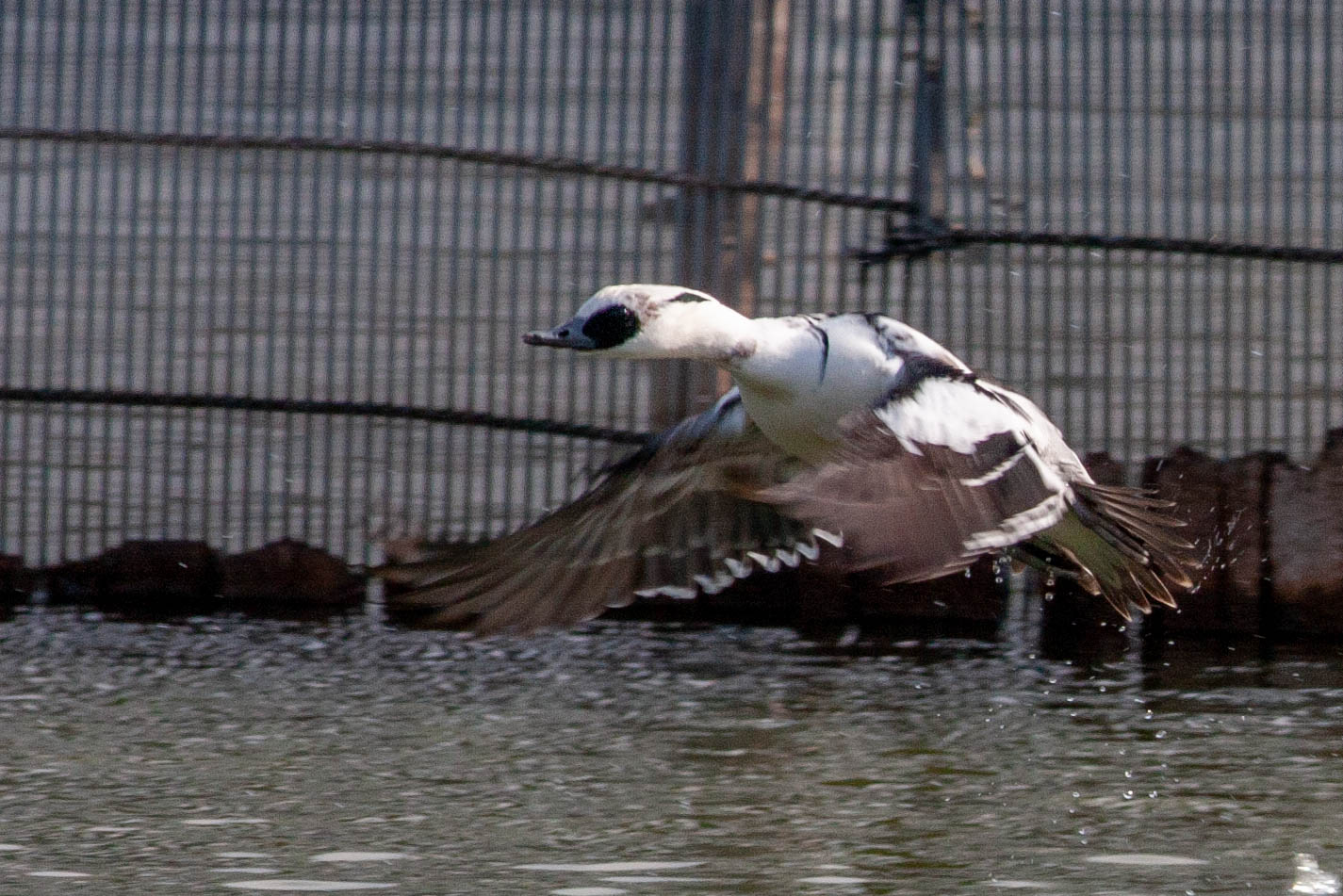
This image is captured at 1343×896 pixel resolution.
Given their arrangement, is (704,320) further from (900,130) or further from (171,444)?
(171,444)

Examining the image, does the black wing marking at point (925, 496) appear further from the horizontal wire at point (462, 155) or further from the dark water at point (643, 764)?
the horizontal wire at point (462, 155)

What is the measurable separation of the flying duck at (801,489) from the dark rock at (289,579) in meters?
1.54

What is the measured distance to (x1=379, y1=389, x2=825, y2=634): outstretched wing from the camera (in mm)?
5516

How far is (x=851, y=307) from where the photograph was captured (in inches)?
289

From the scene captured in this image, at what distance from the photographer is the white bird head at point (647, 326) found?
17.4 feet

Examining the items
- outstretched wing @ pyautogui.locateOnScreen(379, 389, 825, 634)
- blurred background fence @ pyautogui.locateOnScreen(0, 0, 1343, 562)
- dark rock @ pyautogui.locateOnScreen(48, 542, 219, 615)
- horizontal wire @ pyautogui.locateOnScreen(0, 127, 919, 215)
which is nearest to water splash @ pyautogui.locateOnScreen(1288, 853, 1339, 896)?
outstretched wing @ pyautogui.locateOnScreen(379, 389, 825, 634)

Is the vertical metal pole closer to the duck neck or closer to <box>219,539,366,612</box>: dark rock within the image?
<box>219,539,366,612</box>: dark rock

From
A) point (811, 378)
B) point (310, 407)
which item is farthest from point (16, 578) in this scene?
point (811, 378)

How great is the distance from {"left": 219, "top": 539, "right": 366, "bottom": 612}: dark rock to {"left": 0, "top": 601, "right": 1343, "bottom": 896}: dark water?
35 cm

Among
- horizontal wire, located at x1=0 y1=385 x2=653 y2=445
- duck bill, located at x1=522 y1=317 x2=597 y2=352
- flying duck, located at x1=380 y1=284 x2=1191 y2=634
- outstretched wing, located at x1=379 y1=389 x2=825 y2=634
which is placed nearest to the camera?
flying duck, located at x1=380 y1=284 x2=1191 y2=634

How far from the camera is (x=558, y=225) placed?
24.5 feet

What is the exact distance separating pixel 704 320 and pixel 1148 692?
1745 millimetres

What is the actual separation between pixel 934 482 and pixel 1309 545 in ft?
8.95

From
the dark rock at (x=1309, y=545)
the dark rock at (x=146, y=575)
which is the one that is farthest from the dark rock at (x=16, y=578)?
the dark rock at (x=1309, y=545)
